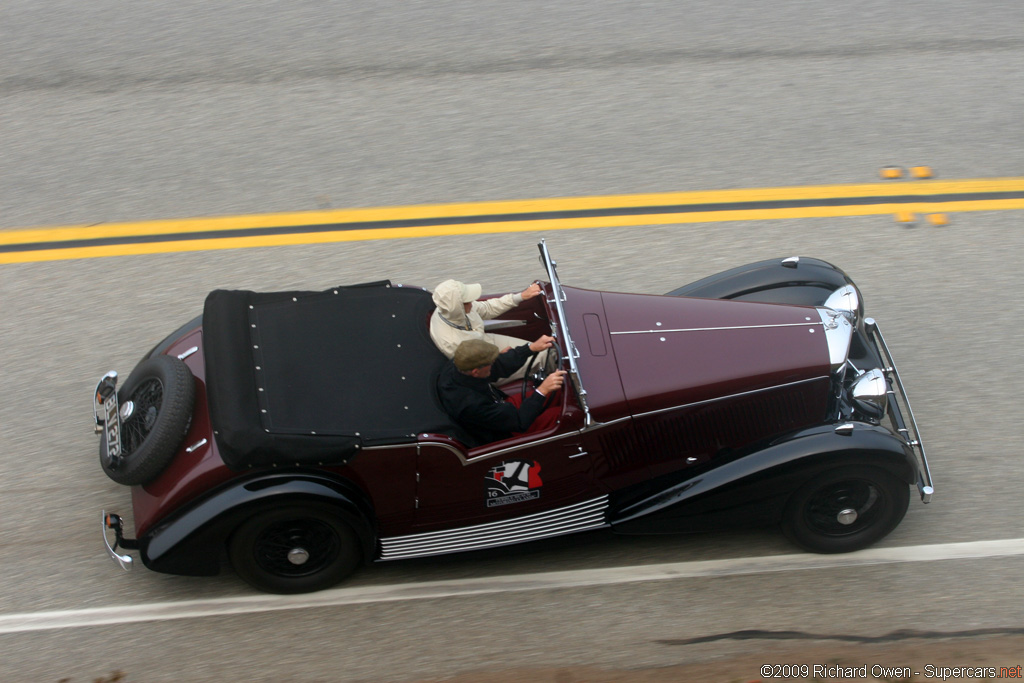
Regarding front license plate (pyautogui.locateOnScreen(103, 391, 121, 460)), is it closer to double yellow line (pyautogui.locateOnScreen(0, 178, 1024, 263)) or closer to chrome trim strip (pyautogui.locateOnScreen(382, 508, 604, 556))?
chrome trim strip (pyautogui.locateOnScreen(382, 508, 604, 556))

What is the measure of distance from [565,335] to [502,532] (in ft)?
3.43

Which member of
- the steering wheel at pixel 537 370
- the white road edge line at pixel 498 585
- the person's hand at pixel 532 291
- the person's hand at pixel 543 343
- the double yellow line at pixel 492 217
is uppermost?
the double yellow line at pixel 492 217

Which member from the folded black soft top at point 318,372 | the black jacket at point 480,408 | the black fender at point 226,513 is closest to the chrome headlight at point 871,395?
the black jacket at point 480,408

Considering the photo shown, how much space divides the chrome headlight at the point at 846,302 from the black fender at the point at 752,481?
863 mm

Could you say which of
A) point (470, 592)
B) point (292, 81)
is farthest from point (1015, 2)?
point (470, 592)

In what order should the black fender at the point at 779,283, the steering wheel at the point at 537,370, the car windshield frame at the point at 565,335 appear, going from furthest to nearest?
1. the black fender at the point at 779,283
2. the steering wheel at the point at 537,370
3. the car windshield frame at the point at 565,335

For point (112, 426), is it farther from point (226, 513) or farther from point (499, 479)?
point (499, 479)

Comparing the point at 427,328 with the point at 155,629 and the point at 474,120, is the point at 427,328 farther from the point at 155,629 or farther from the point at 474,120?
the point at 474,120

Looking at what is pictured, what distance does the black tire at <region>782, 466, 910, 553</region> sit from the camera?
4473mm

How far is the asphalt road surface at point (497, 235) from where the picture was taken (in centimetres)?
446

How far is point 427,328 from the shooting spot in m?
4.68

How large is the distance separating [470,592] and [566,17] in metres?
6.27

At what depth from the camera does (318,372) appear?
438 cm

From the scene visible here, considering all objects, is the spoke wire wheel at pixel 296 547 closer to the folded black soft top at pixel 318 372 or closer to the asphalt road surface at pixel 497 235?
the asphalt road surface at pixel 497 235
